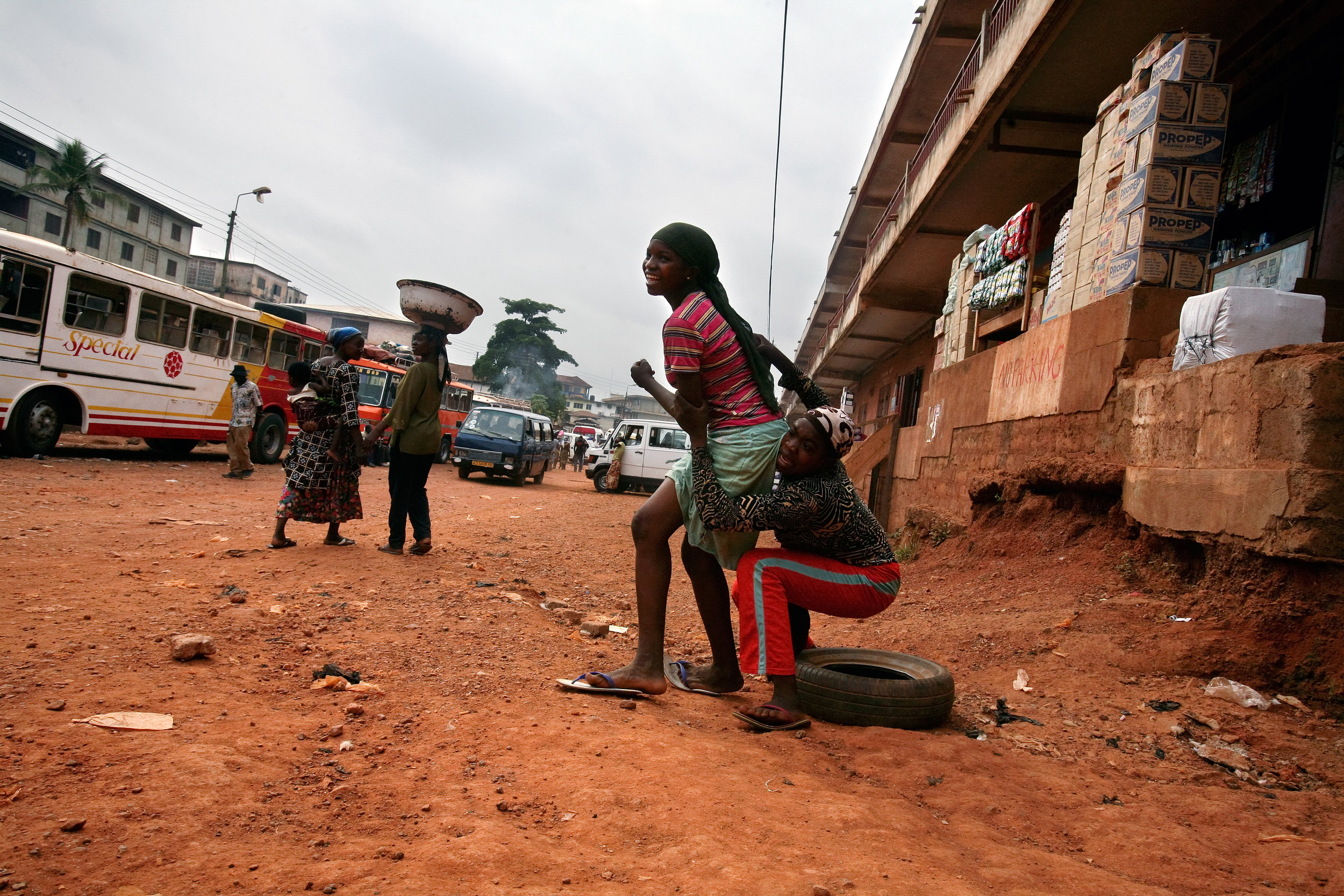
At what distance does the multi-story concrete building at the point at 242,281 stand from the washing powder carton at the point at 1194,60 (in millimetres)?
52702

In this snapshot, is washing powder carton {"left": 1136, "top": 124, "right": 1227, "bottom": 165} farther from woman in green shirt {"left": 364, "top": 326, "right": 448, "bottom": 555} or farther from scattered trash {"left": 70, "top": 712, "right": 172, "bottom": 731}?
scattered trash {"left": 70, "top": 712, "right": 172, "bottom": 731}

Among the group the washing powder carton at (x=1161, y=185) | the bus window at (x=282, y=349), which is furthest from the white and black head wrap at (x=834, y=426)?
the bus window at (x=282, y=349)

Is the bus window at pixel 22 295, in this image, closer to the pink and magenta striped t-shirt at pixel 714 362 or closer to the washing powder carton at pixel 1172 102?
the pink and magenta striped t-shirt at pixel 714 362

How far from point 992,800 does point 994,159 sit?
8329mm

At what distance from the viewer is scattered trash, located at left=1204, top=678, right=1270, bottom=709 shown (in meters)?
3.08

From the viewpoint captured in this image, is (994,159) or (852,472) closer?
(994,159)

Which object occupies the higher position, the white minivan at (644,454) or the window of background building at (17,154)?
the window of background building at (17,154)

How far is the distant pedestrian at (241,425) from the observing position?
11211 millimetres

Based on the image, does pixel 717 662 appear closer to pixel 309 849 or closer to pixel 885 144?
pixel 309 849

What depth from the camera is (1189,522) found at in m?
3.76

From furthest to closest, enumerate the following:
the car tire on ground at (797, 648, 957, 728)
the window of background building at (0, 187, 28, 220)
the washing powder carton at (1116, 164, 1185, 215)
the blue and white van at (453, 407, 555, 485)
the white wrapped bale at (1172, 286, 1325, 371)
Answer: the window of background building at (0, 187, 28, 220)
the blue and white van at (453, 407, 555, 485)
the washing powder carton at (1116, 164, 1185, 215)
the white wrapped bale at (1172, 286, 1325, 371)
the car tire on ground at (797, 648, 957, 728)

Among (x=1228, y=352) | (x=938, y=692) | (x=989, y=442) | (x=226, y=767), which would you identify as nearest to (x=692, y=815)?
(x=226, y=767)

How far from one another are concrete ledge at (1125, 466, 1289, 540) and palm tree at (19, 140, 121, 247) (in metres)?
40.1

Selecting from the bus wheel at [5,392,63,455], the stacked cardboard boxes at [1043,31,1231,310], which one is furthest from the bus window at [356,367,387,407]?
the stacked cardboard boxes at [1043,31,1231,310]
